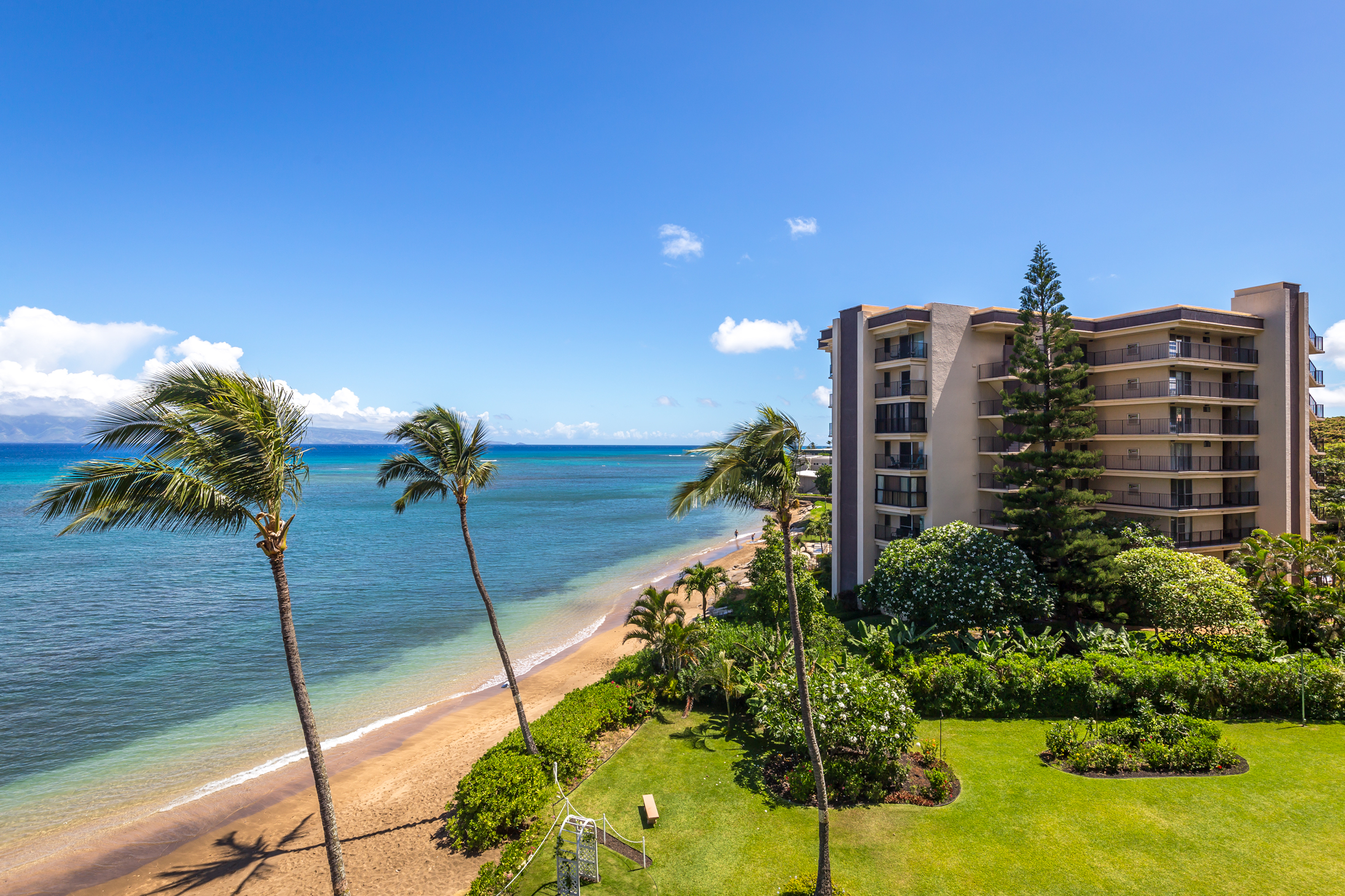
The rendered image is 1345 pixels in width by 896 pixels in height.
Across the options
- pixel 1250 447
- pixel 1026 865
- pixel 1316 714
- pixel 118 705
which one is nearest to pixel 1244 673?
pixel 1316 714

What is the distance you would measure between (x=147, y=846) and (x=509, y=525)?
178 feet

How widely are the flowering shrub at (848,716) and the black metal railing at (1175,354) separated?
23.2 metres

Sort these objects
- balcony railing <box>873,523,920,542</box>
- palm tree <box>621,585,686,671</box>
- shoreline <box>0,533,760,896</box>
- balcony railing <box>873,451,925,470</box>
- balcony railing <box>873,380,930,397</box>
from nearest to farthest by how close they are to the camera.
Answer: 1. shoreline <box>0,533,760,896</box>
2. palm tree <box>621,585,686,671</box>
3. balcony railing <box>873,380,930,397</box>
4. balcony railing <box>873,451,925,470</box>
5. balcony railing <box>873,523,920,542</box>

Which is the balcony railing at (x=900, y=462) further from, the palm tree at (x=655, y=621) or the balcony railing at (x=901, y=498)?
the palm tree at (x=655, y=621)

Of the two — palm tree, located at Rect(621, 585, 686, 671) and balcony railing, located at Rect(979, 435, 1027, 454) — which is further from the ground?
balcony railing, located at Rect(979, 435, 1027, 454)

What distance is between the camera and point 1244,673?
15.2 meters

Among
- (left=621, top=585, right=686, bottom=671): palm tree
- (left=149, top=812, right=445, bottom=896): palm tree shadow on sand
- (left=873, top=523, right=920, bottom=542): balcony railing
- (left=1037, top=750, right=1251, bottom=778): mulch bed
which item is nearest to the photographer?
(left=1037, top=750, right=1251, bottom=778): mulch bed

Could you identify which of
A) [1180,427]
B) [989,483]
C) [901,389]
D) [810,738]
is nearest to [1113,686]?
[810,738]

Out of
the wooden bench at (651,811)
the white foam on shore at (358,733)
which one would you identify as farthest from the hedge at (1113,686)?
the white foam on shore at (358,733)

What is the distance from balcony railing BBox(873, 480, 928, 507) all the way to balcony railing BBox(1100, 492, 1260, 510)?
8788mm

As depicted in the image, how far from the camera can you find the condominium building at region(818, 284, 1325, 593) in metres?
27.9

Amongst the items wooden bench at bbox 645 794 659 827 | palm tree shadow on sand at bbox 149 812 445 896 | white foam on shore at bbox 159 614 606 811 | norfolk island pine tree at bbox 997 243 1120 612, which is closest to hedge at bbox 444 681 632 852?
palm tree shadow on sand at bbox 149 812 445 896

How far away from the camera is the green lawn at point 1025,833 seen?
32.9ft

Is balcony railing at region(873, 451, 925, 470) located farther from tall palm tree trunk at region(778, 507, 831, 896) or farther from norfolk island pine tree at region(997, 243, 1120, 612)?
tall palm tree trunk at region(778, 507, 831, 896)
